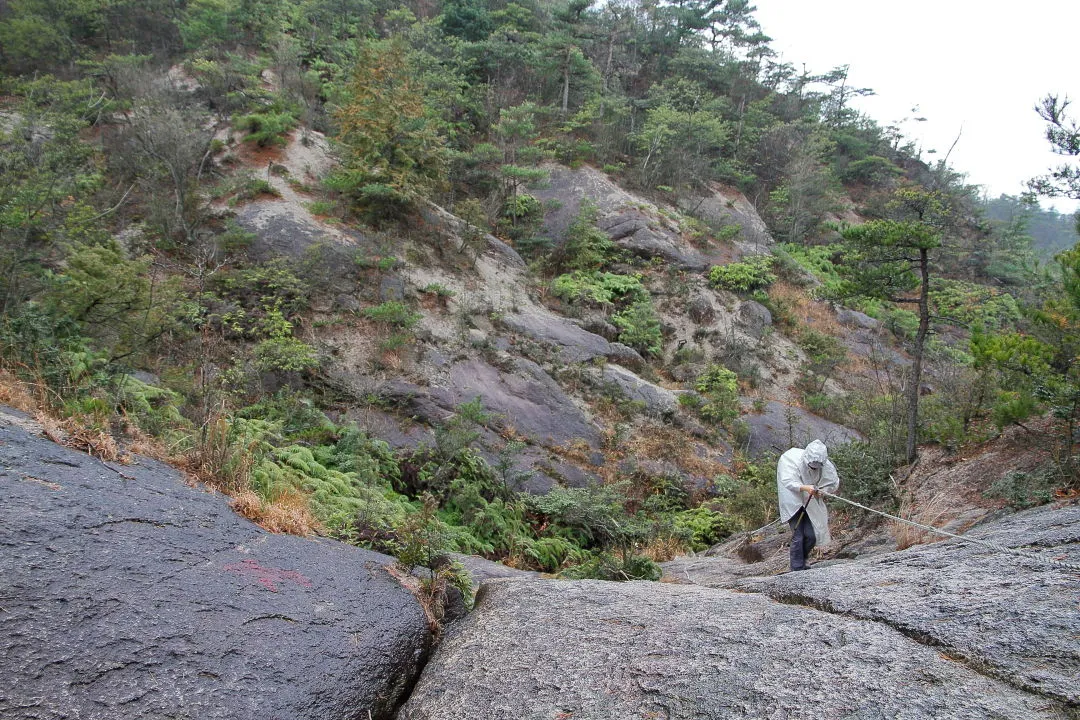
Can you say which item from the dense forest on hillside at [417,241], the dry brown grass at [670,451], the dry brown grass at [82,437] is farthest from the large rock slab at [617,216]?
the dry brown grass at [82,437]

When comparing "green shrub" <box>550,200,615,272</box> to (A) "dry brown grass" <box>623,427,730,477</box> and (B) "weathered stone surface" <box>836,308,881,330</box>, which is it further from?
(B) "weathered stone surface" <box>836,308,881,330</box>

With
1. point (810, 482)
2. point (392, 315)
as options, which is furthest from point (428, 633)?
point (392, 315)

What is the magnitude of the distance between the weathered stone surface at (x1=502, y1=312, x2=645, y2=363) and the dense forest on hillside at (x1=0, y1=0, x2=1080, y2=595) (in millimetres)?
1340

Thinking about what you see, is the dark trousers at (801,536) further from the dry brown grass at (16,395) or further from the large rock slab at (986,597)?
the dry brown grass at (16,395)

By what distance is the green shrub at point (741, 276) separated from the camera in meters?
19.2

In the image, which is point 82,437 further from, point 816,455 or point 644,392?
point 644,392

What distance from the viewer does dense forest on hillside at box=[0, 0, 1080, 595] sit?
17.6 ft

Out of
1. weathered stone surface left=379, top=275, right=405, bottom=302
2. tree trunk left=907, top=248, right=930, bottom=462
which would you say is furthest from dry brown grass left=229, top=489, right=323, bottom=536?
weathered stone surface left=379, top=275, right=405, bottom=302

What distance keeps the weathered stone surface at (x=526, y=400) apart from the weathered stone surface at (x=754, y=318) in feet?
28.5

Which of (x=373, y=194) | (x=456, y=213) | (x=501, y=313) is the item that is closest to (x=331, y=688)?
(x=501, y=313)

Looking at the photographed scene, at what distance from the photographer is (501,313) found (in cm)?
1351

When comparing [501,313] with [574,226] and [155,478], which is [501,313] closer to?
[574,226]

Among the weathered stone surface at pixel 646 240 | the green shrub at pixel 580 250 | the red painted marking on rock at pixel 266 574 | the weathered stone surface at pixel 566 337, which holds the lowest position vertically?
the red painted marking on rock at pixel 266 574

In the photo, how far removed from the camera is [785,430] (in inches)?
552
